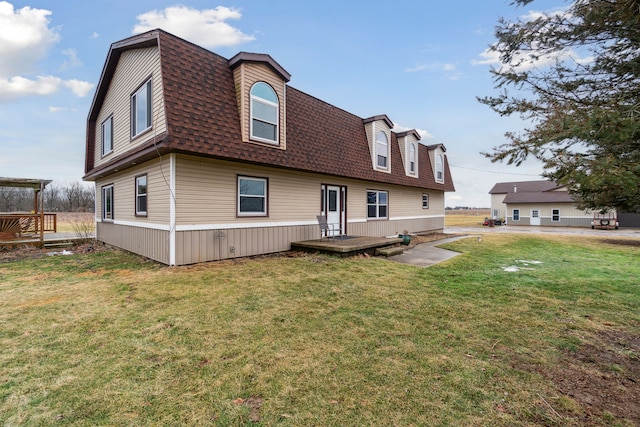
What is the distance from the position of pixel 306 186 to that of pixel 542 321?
310 inches

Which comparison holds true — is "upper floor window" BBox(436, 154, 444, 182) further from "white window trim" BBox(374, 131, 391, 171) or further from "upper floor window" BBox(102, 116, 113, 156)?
"upper floor window" BBox(102, 116, 113, 156)

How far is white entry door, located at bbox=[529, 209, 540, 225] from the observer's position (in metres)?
33.0

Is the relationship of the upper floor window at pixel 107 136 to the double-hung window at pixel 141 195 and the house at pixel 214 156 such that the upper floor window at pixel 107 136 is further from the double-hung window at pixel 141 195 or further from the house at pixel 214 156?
the double-hung window at pixel 141 195

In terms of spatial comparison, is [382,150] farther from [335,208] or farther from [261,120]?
[261,120]

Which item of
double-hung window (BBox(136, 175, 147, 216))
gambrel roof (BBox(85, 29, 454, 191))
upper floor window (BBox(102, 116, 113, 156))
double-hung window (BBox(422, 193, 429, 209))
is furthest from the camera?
double-hung window (BBox(422, 193, 429, 209))

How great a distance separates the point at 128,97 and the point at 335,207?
8.33 m

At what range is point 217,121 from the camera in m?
7.79

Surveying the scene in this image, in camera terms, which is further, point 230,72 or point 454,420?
point 230,72

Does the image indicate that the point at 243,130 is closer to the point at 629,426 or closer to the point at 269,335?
the point at 269,335

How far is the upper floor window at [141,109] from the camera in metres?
8.24

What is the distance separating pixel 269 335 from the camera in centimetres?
361

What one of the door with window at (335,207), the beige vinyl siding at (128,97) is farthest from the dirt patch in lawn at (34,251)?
the door with window at (335,207)

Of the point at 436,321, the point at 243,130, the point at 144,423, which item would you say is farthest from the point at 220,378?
the point at 243,130

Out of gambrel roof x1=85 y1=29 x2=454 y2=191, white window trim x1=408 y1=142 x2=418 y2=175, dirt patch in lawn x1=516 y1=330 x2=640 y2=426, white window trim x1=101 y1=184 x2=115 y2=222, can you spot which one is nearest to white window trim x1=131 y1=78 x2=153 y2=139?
gambrel roof x1=85 y1=29 x2=454 y2=191
